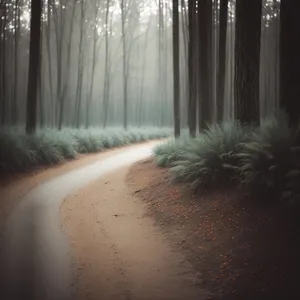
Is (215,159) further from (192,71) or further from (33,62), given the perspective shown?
(33,62)

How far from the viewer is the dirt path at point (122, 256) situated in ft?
10.8

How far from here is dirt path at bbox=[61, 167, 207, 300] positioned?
328 cm

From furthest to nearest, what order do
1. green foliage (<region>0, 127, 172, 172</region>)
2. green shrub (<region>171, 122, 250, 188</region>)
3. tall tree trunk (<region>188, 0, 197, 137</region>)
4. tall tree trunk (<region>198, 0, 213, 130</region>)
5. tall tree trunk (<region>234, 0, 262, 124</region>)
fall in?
tall tree trunk (<region>188, 0, 197, 137</region>) → tall tree trunk (<region>198, 0, 213, 130</region>) → green foliage (<region>0, 127, 172, 172</region>) → tall tree trunk (<region>234, 0, 262, 124</region>) → green shrub (<region>171, 122, 250, 188</region>)

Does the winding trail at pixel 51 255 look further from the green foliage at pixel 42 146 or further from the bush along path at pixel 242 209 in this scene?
the green foliage at pixel 42 146

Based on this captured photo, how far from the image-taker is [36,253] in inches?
157

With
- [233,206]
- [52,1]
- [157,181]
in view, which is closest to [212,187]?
[233,206]

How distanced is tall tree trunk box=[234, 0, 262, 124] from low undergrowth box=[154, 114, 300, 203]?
1.39 ft

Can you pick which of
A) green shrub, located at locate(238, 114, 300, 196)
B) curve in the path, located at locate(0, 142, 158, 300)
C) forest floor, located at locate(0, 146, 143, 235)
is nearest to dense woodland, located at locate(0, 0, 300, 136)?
green shrub, located at locate(238, 114, 300, 196)

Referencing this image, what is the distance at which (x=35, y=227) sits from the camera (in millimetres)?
4801

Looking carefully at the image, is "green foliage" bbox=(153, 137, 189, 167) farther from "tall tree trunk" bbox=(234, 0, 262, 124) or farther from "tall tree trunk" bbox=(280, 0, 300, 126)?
"tall tree trunk" bbox=(280, 0, 300, 126)

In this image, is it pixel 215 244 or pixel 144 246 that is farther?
pixel 144 246

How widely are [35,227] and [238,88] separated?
4.78m

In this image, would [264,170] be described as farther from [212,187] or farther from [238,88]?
[238,88]

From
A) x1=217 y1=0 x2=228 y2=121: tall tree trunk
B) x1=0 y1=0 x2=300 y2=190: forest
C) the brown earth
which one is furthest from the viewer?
x1=217 y1=0 x2=228 y2=121: tall tree trunk
